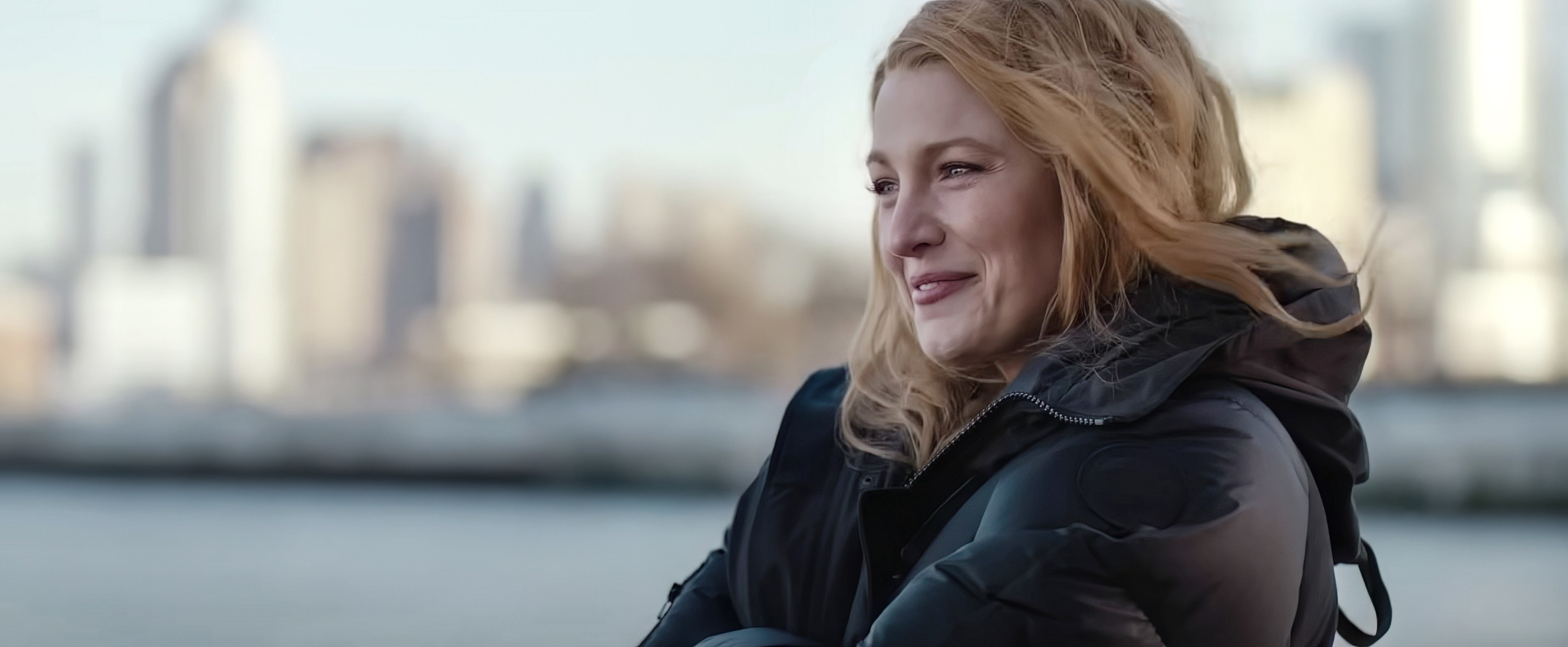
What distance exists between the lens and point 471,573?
3.94 meters

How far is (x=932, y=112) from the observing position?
919 mm

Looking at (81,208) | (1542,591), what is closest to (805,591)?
(1542,591)

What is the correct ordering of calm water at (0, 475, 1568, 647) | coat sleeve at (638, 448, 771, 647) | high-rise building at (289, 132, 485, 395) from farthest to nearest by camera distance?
high-rise building at (289, 132, 485, 395)
calm water at (0, 475, 1568, 647)
coat sleeve at (638, 448, 771, 647)

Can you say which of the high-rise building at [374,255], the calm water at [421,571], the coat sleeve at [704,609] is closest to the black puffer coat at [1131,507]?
the coat sleeve at [704,609]

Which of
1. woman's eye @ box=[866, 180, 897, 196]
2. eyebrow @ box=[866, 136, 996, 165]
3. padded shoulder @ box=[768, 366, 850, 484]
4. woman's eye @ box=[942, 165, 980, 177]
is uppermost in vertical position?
eyebrow @ box=[866, 136, 996, 165]

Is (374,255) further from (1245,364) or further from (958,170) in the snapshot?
(1245,364)

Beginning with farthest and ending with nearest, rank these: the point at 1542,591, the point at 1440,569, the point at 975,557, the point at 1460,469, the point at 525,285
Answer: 1. the point at 525,285
2. the point at 1460,469
3. the point at 1440,569
4. the point at 1542,591
5. the point at 975,557

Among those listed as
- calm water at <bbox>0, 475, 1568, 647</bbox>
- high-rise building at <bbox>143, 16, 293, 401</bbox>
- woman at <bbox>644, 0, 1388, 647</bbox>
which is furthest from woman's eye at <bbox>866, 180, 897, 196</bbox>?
high-rise building at <bbox>143, 16, 293, 401</bbox>

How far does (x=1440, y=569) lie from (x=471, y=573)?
9.39 ft

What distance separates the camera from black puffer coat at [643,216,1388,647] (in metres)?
0.70

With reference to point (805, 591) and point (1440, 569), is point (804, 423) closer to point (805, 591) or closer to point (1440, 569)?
point (805, 591)

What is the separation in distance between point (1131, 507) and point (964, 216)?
0.28 metres

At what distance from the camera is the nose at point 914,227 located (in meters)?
0.95

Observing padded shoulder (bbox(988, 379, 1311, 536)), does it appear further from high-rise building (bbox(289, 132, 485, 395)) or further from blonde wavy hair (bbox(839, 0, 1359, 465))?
high-rise building (bbox(289, 132, 485, 395))
